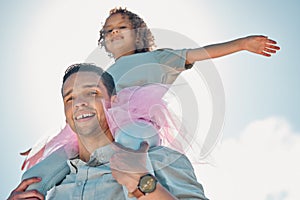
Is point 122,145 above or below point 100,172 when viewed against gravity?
above

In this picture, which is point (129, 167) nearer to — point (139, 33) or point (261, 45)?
point (261, 45)

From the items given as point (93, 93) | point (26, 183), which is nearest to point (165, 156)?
point (93, 93)

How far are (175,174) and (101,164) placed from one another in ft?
1.32

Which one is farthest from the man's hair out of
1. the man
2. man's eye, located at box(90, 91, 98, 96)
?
man's eye, located at box(90, 91, 98, 96)

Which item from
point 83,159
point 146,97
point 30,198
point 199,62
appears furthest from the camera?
point 199,62

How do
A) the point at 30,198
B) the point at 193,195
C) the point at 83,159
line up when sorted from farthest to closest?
the point at 83,159
the point at 30,198
the point at 193,195

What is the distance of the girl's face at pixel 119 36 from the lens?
3.98 metres

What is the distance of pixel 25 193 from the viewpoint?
8.43ft

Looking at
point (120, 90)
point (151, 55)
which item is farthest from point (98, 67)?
point (151, 55)

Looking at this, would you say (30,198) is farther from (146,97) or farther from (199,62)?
(199,62)

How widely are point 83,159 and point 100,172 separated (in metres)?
0.27

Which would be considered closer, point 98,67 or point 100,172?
point 100,172

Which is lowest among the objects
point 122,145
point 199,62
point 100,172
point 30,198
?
point 30,198

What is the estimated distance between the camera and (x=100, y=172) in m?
2.48
